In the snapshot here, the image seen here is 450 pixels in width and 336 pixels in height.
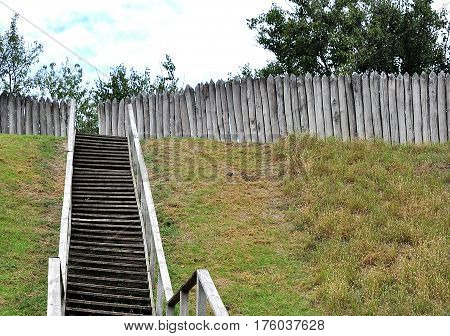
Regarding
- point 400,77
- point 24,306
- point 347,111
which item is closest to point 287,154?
point 347,111

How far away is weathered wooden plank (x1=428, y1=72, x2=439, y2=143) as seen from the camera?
20453mm

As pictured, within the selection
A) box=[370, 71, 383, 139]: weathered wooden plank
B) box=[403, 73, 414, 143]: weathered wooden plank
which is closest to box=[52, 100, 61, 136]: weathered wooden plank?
box=[370, 71, 383, 139]: weathered wooden plank

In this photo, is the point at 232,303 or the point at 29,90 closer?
the point at 232,303

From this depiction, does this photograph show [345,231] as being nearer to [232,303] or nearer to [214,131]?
[232,303]

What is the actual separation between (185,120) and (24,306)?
11173 mm

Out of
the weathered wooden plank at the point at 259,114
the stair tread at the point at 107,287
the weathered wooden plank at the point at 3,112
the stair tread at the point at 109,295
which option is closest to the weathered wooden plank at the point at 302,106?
the weathered wooden plank at the point at 259,114

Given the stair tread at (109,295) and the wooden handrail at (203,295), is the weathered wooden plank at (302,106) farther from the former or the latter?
the wooden handrail at (203,295)

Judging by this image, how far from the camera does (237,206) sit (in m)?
16.8

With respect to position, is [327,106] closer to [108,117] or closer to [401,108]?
[401,108]

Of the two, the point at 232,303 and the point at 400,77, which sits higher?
the point at 400,77

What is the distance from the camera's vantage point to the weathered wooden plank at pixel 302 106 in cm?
2094

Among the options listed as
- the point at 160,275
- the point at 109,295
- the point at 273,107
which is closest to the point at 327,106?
the point at 273,107

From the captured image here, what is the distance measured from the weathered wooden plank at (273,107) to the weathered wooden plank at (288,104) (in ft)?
0.89

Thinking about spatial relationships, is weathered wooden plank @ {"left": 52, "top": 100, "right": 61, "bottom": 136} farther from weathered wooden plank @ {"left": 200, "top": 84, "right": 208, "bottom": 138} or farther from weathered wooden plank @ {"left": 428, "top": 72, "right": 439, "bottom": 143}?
weathered wooden plank @ {"left": 428, "top": 72, "right": 439, "bottom": 143}
